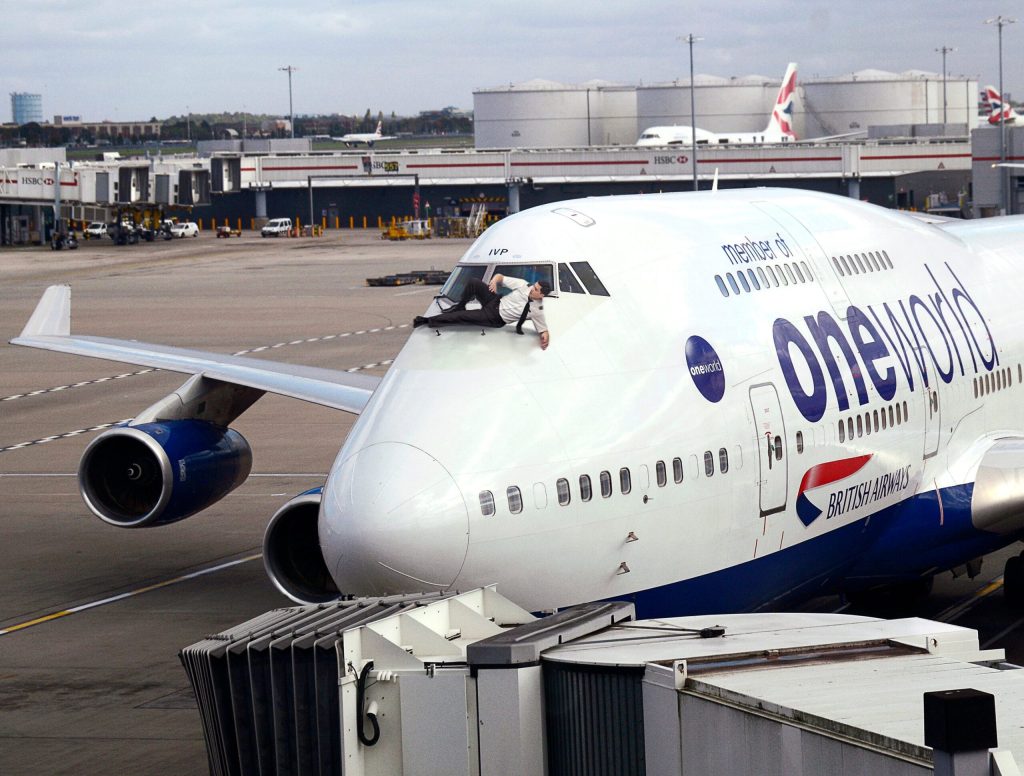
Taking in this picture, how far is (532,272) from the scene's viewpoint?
15.7m

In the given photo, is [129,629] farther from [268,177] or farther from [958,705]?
[268,177]

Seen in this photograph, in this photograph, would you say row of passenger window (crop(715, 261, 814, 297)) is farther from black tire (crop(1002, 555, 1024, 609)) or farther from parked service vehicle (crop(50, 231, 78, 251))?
parked service vehicle (crop(50, 231, 78, 251))

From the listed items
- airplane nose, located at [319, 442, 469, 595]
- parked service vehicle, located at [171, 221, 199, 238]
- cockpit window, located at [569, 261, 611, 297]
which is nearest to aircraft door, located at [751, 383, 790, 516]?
cockpit window, located at [569, 261, 611, 297]

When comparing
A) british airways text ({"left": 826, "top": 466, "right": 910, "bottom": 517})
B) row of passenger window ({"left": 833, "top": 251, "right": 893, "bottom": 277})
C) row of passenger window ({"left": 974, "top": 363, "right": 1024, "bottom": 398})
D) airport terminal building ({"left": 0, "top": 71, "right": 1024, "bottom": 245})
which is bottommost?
british airways text ({"left": 826, "top": 466, "right": 910, "bottom": 517})

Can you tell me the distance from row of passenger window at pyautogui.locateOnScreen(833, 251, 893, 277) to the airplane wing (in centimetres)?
686

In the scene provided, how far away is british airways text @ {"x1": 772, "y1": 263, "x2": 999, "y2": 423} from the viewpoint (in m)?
17.3

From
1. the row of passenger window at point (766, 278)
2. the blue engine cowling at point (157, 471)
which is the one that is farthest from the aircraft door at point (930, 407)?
the blue engine cowling at point (157, 471)

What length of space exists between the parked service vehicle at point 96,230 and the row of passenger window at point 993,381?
110164 mm

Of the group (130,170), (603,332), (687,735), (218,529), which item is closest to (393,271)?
(130,170)

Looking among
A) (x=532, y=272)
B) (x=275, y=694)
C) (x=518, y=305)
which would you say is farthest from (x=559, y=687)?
(x=532, y=272)

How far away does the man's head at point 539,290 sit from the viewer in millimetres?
15422

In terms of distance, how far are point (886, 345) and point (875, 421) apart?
1.20 meters

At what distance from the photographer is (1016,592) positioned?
885 inches

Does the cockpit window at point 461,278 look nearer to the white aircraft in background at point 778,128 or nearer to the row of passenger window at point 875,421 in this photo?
the row of passenger window at point 875,421
